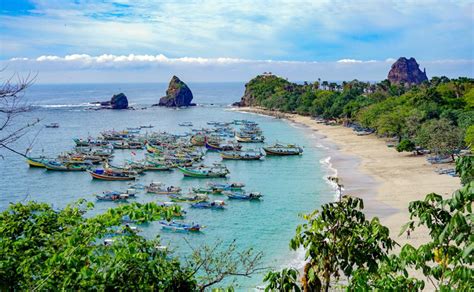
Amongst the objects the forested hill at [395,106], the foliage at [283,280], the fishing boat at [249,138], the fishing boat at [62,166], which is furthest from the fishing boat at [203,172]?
the foliage at [283,280]

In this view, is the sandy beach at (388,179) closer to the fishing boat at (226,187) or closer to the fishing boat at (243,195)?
the fishing boat at (243,195)

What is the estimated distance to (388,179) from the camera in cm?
3962

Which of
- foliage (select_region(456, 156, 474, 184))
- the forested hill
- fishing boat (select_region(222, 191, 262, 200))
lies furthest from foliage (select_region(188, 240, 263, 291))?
the forested hill

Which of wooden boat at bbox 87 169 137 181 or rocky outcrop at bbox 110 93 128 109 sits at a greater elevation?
rocky outcrop at bbox 110 93 128 109

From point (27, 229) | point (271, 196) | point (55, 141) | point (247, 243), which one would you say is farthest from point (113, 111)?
point (27, 229)

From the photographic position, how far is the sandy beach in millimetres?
29672

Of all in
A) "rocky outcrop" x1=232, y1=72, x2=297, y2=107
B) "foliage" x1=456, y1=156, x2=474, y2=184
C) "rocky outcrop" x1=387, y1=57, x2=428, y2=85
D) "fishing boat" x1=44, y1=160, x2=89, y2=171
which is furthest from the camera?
"rocky outcrop" x1=387, y1=57, x2=428, y2=85

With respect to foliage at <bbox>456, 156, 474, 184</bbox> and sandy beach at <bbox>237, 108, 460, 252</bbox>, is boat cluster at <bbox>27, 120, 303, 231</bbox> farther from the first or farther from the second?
foliage at <bbox>456, 156, 474, 184</bbox>

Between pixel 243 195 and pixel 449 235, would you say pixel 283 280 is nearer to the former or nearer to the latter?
pixel 449 235

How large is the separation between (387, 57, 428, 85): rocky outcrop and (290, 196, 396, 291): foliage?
180 m

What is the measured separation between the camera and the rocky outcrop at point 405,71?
175125 millimetres

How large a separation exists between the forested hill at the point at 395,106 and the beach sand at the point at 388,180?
3.51 m

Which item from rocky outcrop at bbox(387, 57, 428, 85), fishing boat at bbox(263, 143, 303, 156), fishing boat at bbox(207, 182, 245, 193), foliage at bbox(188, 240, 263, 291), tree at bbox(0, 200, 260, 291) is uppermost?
rocky outcrop at bbox(387, 57, 428, 85)

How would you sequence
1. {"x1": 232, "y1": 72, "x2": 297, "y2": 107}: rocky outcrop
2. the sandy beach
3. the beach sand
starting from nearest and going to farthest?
the beach sand
the sandy beach
{"x1": 232, "y1": 72, "x2": 297, "y2": 107}: rocky outcrop
